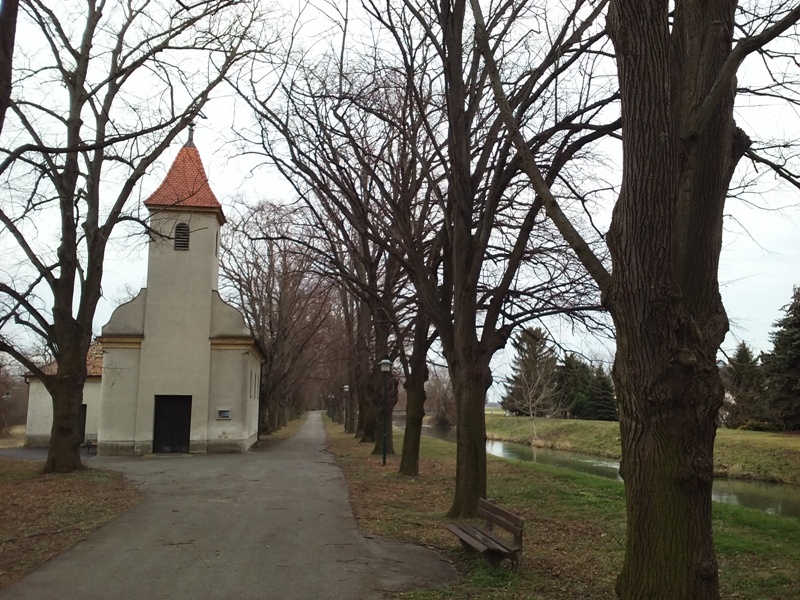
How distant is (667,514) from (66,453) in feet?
52.4

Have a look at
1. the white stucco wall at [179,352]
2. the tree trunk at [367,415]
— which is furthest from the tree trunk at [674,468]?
the tree trunk at [367,415]

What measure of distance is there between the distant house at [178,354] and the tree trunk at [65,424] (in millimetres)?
8730

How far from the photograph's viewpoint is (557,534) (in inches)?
417

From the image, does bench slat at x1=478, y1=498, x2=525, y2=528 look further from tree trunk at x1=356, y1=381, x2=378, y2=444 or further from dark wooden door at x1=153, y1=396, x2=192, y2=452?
tree trunk at x1=356, y1=381, x2=378, y2=444

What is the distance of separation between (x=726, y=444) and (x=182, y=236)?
24.4m

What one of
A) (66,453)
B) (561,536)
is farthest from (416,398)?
(66,453)

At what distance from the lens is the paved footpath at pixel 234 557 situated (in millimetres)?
6719

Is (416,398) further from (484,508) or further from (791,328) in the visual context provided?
(791,328)

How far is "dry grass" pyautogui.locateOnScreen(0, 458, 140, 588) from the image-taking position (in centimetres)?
805

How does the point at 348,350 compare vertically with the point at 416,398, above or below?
above

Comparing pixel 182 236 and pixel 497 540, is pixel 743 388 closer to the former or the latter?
pixel 497 540

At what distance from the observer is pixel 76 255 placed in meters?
17.8

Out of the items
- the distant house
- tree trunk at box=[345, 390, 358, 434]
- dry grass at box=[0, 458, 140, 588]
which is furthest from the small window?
tree trunk at box=[345, 390, 358, 434]

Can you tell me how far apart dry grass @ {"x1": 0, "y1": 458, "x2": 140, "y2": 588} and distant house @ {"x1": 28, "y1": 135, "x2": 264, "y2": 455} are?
8.56 metres
